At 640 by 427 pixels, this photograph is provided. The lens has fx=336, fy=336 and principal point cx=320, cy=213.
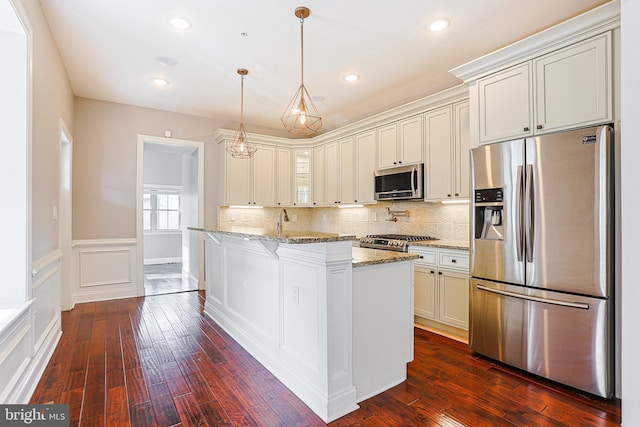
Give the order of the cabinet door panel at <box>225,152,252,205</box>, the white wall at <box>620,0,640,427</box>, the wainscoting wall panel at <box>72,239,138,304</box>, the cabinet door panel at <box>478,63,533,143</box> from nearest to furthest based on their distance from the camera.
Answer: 1. the white wall at <box>620,0,640,427</box>
2. the cabinet door panel at <box>478,63,533,143</box>
3. the wainscoting wall panel at <box>72,239,138,304</box>
4. the cabinet door panel at <box>225,152,252,205</box>

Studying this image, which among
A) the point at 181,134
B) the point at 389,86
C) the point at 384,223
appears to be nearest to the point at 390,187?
the point at 384,223

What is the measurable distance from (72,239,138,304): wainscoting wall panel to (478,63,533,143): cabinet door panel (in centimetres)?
485

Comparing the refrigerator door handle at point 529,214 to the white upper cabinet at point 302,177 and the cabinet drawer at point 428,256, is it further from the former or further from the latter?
the white upper cabinet at point 302,177

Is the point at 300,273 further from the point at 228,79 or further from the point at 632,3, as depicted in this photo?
the point at 228,79

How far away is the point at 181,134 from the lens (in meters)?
5.32

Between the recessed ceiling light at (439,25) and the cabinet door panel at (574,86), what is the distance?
0.78 metres

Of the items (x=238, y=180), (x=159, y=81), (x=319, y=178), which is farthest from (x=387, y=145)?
(x=159, y=81)

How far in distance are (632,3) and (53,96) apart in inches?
159

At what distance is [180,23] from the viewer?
2.85 m

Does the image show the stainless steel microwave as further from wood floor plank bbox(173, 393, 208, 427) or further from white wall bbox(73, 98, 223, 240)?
white wall bbox(73, 98, 223, 240)

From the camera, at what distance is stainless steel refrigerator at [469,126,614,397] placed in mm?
2166

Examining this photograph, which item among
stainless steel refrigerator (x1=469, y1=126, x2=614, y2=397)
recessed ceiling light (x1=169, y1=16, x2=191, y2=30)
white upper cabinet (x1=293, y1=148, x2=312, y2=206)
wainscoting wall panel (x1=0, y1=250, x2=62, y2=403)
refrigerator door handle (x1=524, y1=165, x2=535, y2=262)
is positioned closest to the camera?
wainscoting wall panel (x1=0, y1=250, x2=62, y2=403)

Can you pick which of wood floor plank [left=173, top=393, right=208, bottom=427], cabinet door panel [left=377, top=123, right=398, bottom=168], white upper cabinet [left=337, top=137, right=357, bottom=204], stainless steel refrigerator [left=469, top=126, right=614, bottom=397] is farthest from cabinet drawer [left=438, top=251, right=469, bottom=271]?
wood floor plank [left=173, top=393, right=208, bottom=427]

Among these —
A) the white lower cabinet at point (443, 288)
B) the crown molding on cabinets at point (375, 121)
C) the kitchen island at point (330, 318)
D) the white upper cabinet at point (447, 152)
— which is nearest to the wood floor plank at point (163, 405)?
the kitchen island at point (330, 318)
